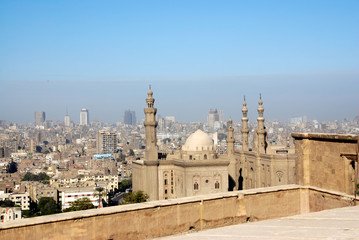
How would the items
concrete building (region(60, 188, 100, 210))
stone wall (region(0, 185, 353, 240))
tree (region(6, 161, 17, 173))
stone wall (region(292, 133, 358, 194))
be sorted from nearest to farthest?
stone wall (region(0, 185, 353, 240)) → stone wall (region(292, 133, 358, 194)) → concrete building (region(60, 188, 100, 210)) → tree (region(6, 161, 17, 173))

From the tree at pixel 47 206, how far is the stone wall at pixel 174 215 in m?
35.0

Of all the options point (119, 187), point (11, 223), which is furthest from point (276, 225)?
point (119, 187)

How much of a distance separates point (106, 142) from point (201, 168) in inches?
3838

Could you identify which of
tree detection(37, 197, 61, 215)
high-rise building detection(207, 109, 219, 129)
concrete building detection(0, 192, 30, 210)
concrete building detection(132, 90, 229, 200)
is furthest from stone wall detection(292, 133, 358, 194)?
high-rise building detection(207, 109, 219, 129)

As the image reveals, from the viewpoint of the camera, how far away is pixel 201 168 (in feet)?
100

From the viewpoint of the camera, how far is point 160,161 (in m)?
31.5

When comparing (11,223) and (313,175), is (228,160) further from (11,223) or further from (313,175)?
(11,223)

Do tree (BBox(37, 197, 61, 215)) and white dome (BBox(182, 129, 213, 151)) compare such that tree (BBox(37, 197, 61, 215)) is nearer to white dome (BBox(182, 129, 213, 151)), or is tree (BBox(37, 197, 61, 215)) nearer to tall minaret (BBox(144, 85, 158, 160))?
tall minaret (BBox(144, 85, 158, 160))

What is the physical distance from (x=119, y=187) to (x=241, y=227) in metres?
56.6

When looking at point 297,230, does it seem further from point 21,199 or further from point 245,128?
point 21,199

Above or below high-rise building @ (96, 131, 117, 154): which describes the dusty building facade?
above

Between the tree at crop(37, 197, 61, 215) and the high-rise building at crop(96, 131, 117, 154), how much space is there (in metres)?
78.2

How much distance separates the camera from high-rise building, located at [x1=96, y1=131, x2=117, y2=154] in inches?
4921

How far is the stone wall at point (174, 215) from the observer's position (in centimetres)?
552
